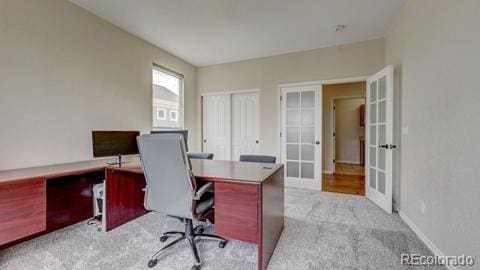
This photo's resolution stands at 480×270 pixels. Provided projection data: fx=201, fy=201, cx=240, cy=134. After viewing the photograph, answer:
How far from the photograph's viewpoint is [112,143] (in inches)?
95.3

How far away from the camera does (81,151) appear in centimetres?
263

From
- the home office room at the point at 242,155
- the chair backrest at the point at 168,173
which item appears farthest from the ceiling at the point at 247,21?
the chair backrest at the point at 168,173

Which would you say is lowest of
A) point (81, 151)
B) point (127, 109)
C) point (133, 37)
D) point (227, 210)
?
point (227, 210)

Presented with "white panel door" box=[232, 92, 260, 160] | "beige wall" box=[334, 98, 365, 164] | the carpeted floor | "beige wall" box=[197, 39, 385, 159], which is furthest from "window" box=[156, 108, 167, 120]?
"beige wall" box=[334, 98, 365, 164]

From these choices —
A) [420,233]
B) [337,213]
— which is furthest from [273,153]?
[420,233]

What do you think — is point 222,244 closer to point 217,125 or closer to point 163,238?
point 163,238

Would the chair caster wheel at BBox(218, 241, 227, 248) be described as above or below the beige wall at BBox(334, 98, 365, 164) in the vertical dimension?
below

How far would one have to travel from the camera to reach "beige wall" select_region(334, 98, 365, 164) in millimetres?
6590

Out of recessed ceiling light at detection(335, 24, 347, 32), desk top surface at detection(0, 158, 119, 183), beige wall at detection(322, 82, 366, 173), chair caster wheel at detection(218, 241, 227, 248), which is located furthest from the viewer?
beige wall at detection(322, 82, 366, 173)

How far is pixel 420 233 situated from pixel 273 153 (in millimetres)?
2541

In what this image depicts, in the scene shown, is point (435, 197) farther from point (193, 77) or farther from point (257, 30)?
point (193, 77)

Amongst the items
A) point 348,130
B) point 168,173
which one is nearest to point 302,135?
point 168,173

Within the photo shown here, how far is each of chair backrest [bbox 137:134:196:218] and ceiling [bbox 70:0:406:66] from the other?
1930mm

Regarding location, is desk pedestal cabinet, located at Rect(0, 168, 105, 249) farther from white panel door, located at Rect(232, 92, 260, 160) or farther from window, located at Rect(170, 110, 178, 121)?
white panel door, located at Rect(232, 92, 260, 160)
